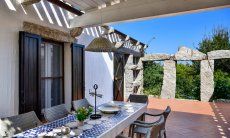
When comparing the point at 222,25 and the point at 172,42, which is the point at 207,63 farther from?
the point at 172,42

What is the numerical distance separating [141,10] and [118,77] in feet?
16.3

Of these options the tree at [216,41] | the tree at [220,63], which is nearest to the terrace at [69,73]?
the tree at [220,63]

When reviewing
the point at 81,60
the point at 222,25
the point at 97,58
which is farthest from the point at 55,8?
the point at 222,25

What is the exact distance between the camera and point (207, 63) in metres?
9.55

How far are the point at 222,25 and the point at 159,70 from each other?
15.7ft

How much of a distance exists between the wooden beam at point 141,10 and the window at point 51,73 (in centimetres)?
84

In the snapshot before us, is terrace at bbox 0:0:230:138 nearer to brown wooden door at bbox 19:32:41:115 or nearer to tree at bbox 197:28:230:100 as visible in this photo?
brown wooden door at bbox 19:32:41:115

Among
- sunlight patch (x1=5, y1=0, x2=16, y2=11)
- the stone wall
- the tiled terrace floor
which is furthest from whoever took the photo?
the stone wall

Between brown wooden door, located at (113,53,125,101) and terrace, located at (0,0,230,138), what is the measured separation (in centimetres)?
109

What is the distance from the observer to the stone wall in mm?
9484

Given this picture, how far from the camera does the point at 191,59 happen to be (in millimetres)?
9867

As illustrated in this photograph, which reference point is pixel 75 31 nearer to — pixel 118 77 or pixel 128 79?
pixel 118 77

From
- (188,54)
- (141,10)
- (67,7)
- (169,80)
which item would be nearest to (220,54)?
(188,54)

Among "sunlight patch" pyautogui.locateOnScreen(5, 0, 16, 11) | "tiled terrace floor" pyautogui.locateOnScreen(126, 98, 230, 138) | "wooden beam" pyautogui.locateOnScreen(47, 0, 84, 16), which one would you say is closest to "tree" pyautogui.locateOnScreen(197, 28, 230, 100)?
"tiled terrace floor" pyautogui.locateOnScreen(126, 98, 230, 138)
